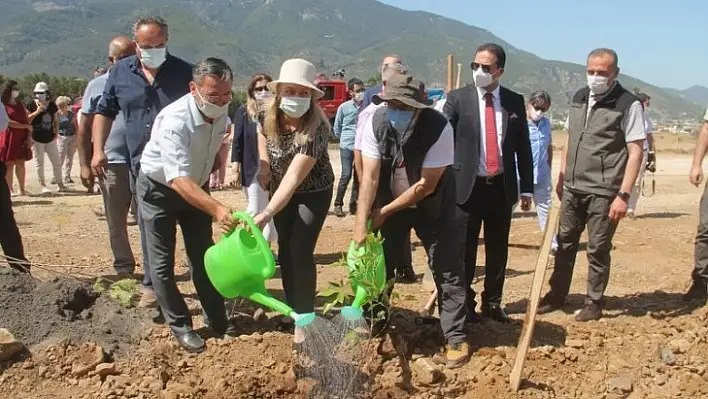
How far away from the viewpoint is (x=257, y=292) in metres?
3.78

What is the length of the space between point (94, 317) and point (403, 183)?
2.21 m

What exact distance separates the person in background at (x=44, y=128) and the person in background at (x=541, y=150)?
24.7ft

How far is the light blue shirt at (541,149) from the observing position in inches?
310

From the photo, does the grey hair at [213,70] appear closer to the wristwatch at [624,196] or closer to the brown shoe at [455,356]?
the brown shoe at [455,356]

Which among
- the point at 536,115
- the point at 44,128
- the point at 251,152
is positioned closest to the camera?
the point at 251,152

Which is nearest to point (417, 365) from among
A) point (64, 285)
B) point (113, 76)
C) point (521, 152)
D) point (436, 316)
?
point (436, 316)

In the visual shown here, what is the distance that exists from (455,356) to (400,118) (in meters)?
1.45

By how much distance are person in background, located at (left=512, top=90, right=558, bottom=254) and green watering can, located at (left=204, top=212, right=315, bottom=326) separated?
4454 mm

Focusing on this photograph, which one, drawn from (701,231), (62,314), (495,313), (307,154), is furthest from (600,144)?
(62,314)

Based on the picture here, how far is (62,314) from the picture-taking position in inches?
183

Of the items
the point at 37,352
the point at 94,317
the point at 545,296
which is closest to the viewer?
the point at 37,352

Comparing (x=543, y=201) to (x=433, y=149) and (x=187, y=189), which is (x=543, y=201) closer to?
(x=433, y=149)

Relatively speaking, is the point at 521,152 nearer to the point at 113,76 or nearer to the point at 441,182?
the point at 441,182

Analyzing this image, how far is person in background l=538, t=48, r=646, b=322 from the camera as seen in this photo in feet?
16.3
